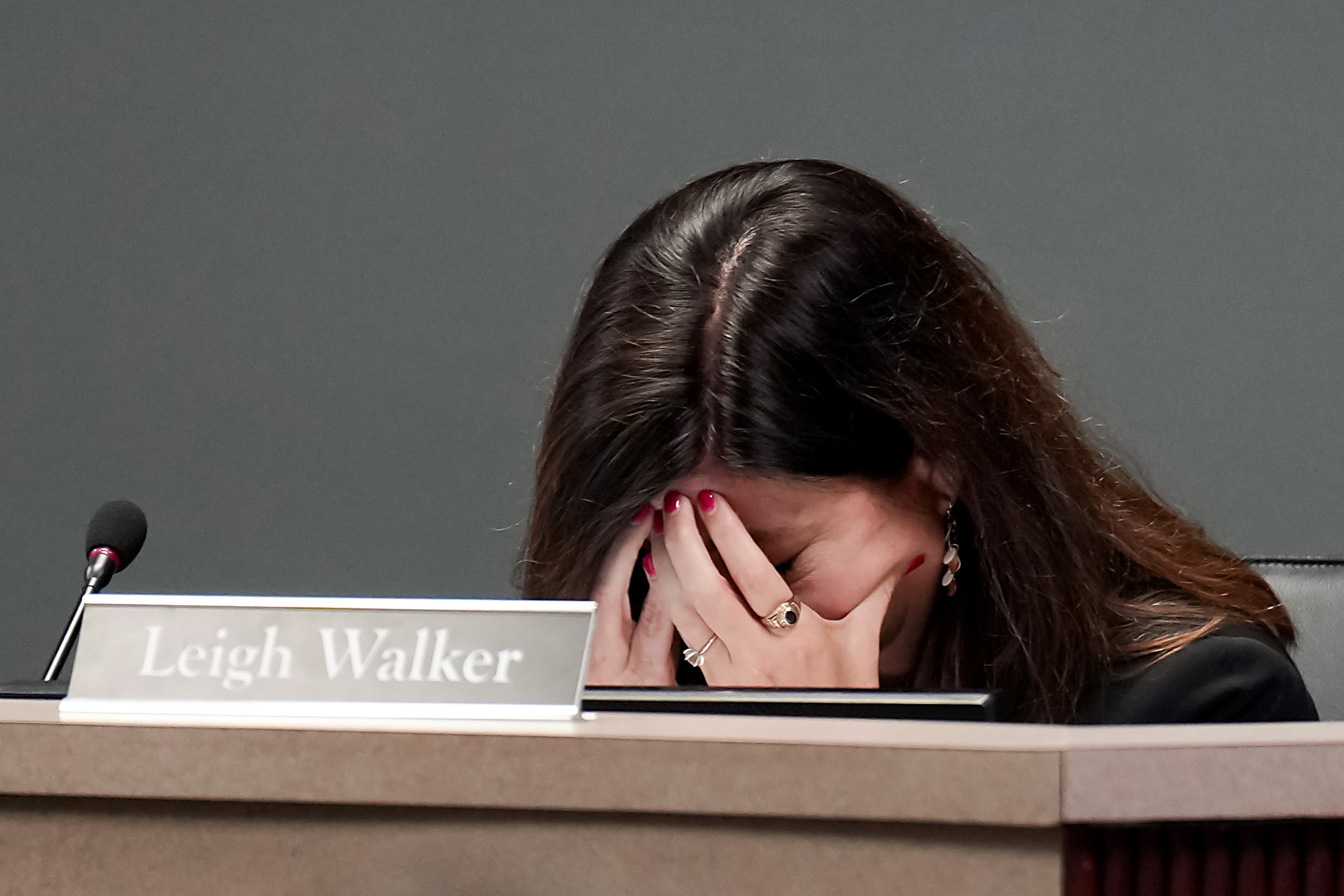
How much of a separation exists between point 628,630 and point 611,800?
0.57 meters

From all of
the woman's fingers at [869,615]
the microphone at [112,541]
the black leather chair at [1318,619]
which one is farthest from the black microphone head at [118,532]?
the black leather chair at [1318,619]

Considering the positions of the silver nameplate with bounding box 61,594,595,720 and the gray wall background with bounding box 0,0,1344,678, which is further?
the gray wall background with bounding box 0,0,1344,678

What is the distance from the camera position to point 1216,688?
32.2 inches

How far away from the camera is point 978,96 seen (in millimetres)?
1780

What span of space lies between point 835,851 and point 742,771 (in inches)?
→ 1.1

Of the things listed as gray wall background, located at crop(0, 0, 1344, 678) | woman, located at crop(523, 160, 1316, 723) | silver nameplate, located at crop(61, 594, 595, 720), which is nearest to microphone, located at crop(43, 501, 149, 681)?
woman, located at crop(523, 160, 1316, 723)

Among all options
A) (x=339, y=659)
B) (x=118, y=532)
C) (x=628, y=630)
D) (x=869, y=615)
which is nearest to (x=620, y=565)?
(x=628, y=630)

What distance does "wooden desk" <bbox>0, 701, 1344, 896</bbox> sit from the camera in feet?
1.00

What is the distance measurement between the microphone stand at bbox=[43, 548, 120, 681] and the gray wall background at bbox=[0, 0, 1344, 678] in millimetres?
1037

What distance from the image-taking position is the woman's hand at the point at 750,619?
2.70 ft

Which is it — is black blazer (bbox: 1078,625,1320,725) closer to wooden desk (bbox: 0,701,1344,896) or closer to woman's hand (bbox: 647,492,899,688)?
woman's hand (bbox: 647,492,899,688)

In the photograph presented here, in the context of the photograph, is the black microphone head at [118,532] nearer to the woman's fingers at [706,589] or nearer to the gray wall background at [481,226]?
the woman's fingers at [706,589]

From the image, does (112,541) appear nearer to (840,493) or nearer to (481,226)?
(840,493)

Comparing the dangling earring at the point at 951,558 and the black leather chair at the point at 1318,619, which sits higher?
the dangling earring at the point at 951,558
